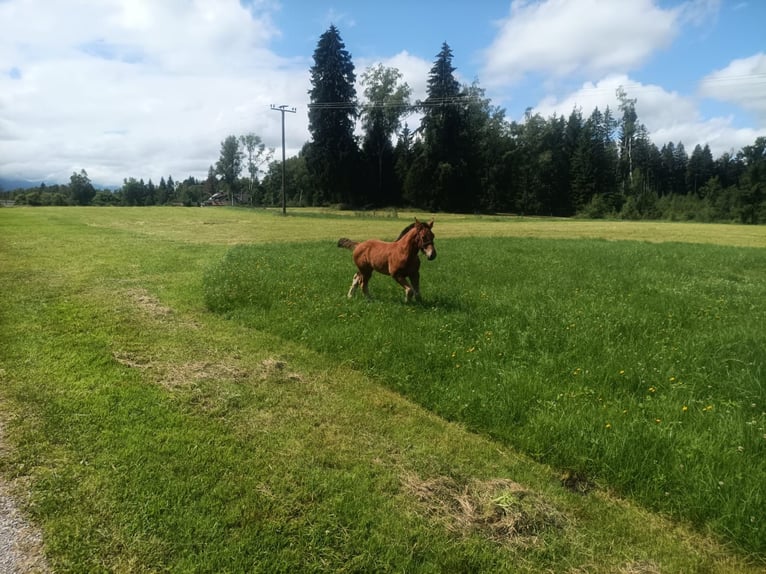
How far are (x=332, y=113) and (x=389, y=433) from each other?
73.3m

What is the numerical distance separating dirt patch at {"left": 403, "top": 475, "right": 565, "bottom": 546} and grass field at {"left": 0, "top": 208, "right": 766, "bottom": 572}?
19 mm

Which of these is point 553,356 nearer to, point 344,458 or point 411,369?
point 411,369

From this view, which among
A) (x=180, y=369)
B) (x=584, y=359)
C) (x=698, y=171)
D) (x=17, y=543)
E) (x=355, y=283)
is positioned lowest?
(x=17, y=543)

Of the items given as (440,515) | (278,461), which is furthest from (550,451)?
(278,461)

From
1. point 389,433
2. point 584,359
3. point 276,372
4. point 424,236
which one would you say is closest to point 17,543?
point 389,433

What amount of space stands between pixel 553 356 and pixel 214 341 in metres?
5.70

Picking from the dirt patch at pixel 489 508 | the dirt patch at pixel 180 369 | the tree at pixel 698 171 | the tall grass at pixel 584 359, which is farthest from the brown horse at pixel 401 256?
the tree at pixel 698 171

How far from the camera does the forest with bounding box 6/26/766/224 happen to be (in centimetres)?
7331

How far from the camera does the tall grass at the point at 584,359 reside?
448 cm

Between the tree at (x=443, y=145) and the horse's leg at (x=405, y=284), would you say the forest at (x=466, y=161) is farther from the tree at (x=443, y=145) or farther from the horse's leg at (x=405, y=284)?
the horse's leg at (x=405, y=284)

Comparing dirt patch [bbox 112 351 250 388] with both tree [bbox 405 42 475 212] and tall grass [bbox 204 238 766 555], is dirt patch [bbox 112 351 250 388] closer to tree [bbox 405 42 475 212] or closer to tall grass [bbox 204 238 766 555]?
tall grass [bbox 204 238 766 555]

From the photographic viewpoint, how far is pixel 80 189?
365 ft

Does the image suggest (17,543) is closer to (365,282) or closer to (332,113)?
(365,282)

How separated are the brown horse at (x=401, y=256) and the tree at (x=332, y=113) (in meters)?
65.1
